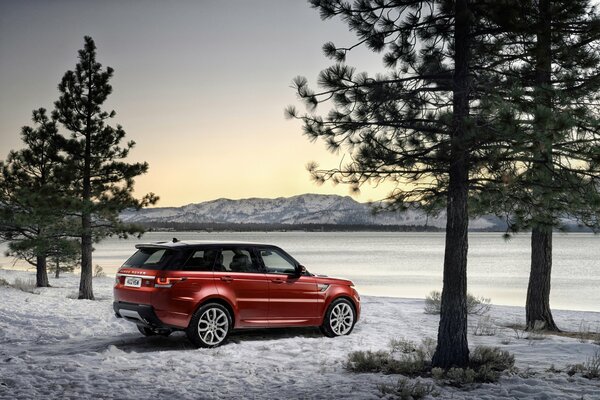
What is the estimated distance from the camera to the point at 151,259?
1072 centimetres

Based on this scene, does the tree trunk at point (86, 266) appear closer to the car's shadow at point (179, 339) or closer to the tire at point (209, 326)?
the car's shadow at point (179, 339)

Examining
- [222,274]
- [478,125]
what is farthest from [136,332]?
[478,125]

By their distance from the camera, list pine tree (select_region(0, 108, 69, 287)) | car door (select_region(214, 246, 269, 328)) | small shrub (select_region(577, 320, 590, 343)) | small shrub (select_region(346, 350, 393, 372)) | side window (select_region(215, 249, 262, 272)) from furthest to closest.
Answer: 1. pine tree (select_region(0, 108, 69, 287))
2. small shrub (select_region(577, 320, 590, 343))
3. side window (select_region(215, 249, 262, 272))
4. car door (select_region(214, 246, 269, 328))
5. small shrub (select_region(346, 350, 393, 372))

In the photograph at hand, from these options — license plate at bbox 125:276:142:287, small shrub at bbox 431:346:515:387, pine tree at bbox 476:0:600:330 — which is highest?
pine tree at bbox 476:0:600:330

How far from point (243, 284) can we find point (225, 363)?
197cm

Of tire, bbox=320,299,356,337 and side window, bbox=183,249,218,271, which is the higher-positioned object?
side window, bbox=183,249,218,271

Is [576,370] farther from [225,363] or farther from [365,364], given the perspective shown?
[225,363]

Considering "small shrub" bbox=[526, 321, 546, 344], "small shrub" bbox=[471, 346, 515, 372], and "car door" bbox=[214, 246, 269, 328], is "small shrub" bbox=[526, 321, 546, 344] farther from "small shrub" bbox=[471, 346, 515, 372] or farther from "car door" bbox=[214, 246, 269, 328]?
"car door" bbox=[214, 246, 269, 328]

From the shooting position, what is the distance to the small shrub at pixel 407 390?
7.07 meters

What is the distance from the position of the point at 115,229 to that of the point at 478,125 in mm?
16717

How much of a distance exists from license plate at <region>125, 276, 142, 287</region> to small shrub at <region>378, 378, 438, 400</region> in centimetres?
463

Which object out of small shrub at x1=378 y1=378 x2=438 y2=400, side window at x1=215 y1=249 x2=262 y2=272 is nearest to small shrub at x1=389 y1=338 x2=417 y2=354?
side window at x1=215 y1=249 x2=262 y2=272

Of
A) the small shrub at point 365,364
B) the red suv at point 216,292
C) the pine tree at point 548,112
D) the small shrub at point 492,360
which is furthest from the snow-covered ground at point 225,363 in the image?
the pine tree at point 548,112

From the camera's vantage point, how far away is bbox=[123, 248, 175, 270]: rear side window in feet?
34.1
